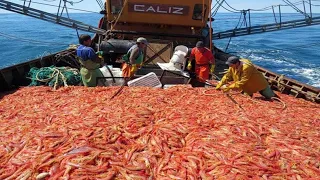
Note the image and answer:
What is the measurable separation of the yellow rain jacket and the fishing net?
5.33m

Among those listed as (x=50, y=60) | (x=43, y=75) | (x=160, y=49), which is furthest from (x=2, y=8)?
(x=160, y=49)

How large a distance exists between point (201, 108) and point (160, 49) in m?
5.32

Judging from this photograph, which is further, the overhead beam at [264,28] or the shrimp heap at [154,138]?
the overhead beam at [264,28]

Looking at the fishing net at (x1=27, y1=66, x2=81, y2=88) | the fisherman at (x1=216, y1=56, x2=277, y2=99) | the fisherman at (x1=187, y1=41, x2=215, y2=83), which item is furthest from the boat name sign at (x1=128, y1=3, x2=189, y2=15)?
the fisherman at (x1=216, y1=56, x2=277, y2=99)

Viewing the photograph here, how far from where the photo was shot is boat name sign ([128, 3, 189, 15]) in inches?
523

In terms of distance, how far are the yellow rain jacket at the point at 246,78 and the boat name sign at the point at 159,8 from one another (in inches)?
237

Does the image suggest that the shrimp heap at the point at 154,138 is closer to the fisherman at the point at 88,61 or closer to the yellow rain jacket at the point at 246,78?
the yellow rain jacket at the point at 246,78

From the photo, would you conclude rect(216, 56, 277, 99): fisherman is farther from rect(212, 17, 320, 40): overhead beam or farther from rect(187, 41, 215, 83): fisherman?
rect(212, 17, 320, 40): overhead beam

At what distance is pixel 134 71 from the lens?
9523 millimetres

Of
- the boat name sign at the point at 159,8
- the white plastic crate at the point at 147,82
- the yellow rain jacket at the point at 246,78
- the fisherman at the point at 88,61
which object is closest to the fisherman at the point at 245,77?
the yellow rain jacket at the point at 246,78

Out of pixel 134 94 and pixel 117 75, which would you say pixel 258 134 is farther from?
pixel 117 75

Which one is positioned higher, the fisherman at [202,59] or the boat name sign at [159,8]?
the boat name sign at [159,8]

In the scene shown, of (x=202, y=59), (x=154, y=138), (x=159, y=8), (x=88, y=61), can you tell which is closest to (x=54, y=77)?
(x=88, y=61)

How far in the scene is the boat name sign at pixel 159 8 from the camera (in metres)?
13.3
